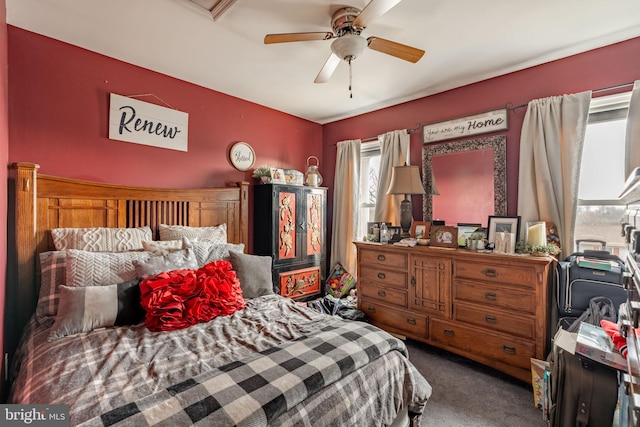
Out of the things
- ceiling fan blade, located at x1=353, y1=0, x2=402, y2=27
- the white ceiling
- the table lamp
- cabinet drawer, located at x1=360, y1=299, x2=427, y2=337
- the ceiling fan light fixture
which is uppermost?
the white ceiling

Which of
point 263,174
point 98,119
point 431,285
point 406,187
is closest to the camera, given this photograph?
point 98,119

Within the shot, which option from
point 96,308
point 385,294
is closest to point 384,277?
point 385,294

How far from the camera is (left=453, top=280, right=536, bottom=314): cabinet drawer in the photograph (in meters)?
2.13

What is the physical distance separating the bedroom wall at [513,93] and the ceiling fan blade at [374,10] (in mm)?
1089

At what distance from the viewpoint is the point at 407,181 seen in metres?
2.98

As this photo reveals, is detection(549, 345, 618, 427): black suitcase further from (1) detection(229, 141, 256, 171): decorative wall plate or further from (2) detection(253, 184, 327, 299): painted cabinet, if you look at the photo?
(1) detection(229, 141, 256, 171): decorative wall plate

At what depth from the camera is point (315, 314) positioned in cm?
187

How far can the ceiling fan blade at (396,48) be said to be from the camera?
183 cm

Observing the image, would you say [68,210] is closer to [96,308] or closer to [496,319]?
[96,308]

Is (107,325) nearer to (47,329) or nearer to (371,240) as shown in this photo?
(47,329)

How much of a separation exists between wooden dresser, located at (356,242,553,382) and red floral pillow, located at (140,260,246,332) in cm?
149

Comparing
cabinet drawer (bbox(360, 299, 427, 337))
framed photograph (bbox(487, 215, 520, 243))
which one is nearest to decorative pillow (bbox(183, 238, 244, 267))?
cabinet drawer (bbox(360, 299, 427, 337))

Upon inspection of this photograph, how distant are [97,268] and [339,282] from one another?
100.0 inches

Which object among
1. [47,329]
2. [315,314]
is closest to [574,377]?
[315,314]
